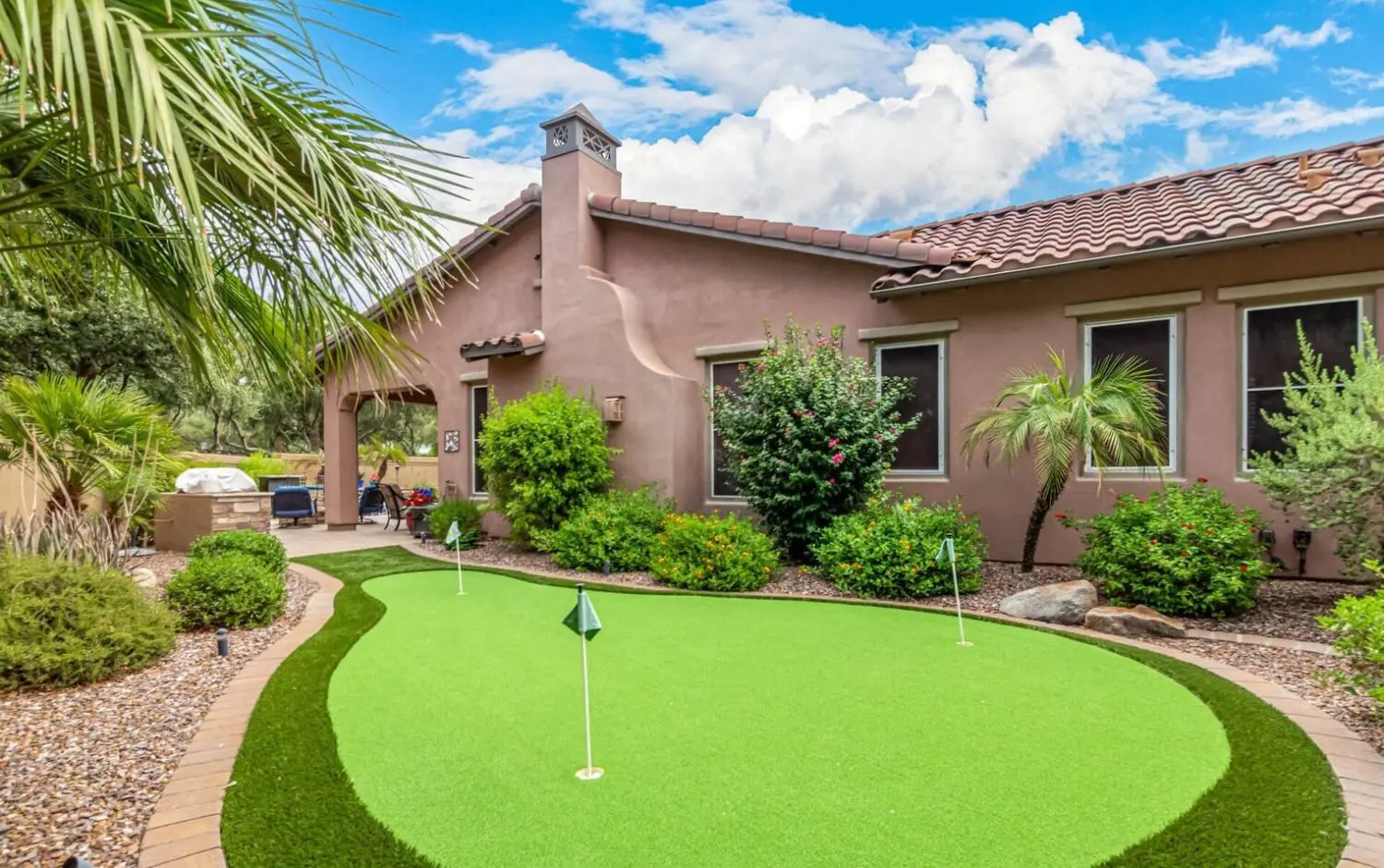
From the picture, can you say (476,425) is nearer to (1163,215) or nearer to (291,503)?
(291,503)

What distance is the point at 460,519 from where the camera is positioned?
40.1ft

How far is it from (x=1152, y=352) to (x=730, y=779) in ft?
25.6

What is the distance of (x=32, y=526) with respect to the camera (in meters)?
5.91

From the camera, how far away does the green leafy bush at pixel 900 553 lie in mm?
7480

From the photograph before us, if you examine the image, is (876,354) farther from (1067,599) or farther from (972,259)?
(1067,599)

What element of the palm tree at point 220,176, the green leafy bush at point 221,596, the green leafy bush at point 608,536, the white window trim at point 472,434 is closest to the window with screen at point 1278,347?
the green leafy bush at point 608,536

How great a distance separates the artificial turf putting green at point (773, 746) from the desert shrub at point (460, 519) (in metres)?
6.09

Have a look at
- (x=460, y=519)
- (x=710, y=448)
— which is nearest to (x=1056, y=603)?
(x=710, y=448)

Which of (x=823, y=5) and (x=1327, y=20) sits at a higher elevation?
(x=823, y=5)

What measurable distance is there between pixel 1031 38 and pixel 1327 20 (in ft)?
13.5

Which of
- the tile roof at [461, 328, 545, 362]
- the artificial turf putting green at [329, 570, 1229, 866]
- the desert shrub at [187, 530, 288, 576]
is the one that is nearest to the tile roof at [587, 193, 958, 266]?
the tile roof at [461, 328, 545, 362]

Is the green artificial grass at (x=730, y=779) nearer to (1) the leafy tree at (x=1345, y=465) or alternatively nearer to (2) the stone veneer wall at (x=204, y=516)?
(1) the leafy tree at (x=1345, y=465)

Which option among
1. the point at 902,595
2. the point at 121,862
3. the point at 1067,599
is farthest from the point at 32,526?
the point at 1067,599

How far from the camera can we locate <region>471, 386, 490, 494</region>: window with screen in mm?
13781
